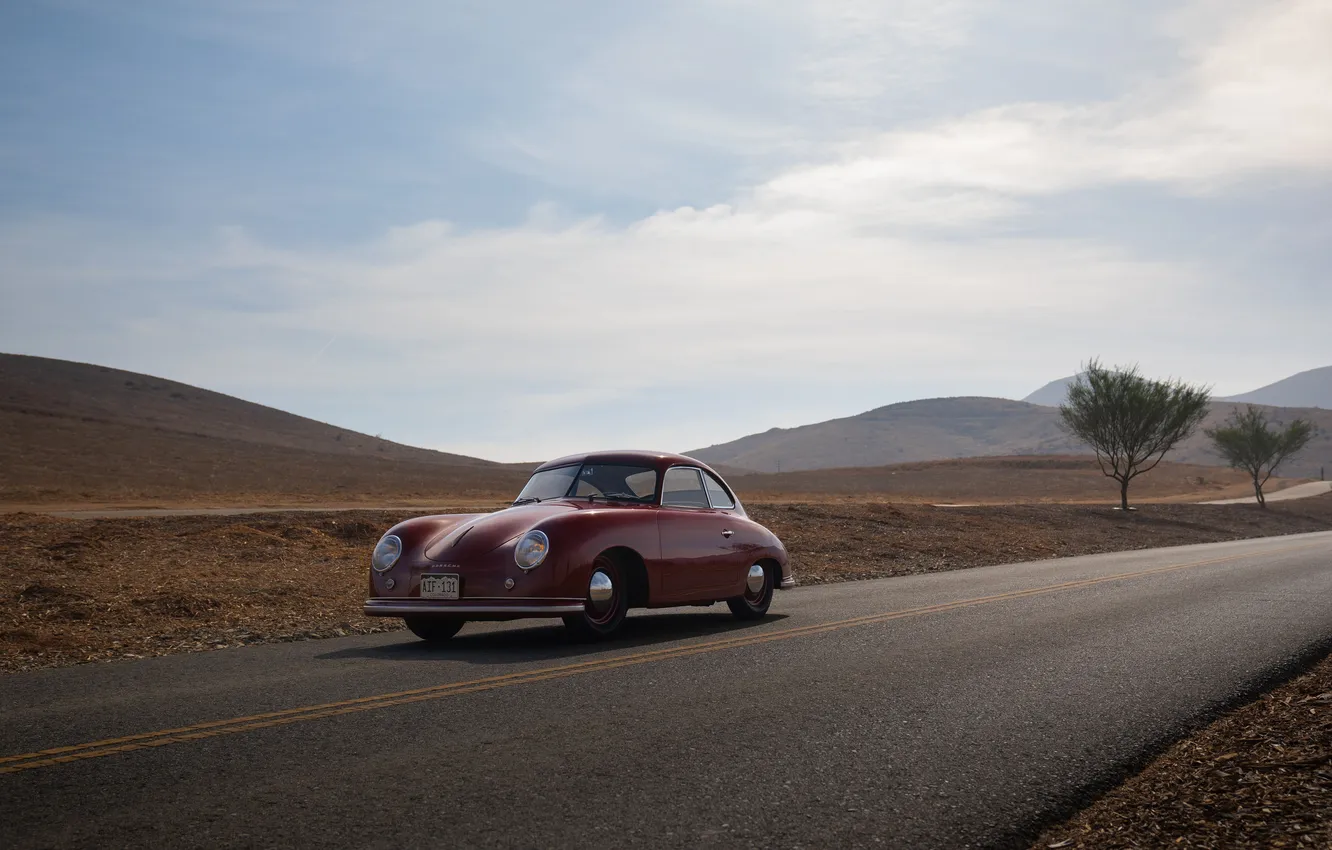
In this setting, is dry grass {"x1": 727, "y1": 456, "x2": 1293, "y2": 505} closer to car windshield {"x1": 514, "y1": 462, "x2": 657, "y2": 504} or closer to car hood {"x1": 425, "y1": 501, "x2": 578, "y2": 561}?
car windshield {"x1": 514, "y1": 462, "x2": 657, "y2": 504}

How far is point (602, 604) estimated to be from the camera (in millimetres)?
8797

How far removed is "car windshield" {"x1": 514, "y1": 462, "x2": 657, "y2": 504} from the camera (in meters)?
9.83

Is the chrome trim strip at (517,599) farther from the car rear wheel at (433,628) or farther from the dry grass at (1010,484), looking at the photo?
the dry grass at (1010,484)

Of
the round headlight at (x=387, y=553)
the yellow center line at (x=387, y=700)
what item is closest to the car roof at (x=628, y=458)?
the round headlight at (x=387, y=553)

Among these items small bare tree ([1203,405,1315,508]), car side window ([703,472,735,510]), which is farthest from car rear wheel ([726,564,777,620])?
small bare tree ([1203,405,1315,508])

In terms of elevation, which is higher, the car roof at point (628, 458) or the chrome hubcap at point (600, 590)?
the car roof at point (628, 458)

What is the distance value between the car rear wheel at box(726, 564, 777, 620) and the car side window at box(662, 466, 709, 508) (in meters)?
0.87

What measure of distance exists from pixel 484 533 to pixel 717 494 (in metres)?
2.83

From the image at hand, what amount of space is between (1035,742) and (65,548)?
14.7 meters

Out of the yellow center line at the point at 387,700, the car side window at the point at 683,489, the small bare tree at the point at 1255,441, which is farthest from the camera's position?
the small bare tree at the point at 1255,441

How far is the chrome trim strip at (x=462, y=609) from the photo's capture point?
823 centimetres

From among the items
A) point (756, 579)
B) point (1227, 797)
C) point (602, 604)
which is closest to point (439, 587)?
point (602, 604)

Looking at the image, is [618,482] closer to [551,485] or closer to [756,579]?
[551,485]

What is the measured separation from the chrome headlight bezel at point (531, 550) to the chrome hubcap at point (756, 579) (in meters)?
2.70
